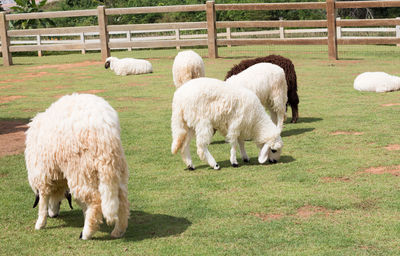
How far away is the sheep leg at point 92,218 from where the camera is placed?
17.7 feet

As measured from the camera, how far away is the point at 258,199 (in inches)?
260

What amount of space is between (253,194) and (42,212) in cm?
223

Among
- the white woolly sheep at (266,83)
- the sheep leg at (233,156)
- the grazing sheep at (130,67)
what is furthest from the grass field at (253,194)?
the grazing sheep at (130,67)

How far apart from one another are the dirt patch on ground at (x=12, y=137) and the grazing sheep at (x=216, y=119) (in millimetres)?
2946

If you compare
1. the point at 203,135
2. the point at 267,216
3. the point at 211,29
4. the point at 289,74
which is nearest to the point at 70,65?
the point at 211,29

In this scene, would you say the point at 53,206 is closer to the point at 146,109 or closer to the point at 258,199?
the point at 258,199

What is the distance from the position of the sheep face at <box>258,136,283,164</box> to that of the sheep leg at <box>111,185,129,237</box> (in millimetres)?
2857

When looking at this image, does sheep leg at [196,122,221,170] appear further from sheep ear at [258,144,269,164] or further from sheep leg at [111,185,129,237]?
sheep leg at [111,185,129,237]

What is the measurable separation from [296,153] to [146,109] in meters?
4.87

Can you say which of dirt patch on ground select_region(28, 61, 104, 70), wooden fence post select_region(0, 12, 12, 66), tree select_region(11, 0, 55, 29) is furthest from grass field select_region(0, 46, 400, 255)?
tree select_region(11, 0, 55, 29)

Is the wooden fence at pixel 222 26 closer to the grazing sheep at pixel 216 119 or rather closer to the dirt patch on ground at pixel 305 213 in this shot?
the grazing sheep at pixel 216 119

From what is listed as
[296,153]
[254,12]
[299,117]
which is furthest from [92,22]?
[296,153]

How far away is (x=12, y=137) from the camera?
1052 centimetres

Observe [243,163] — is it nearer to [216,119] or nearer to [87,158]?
[216,119]
